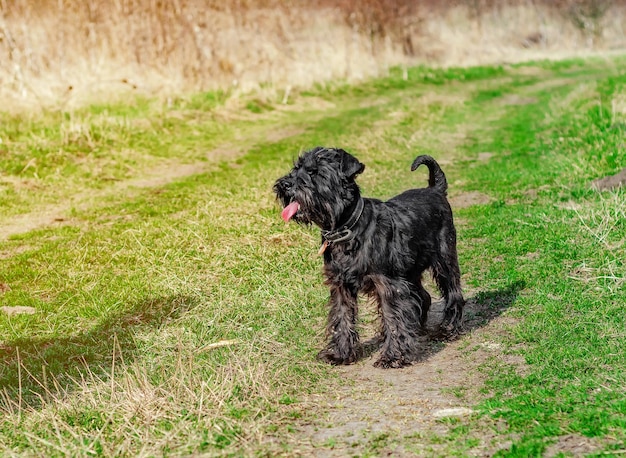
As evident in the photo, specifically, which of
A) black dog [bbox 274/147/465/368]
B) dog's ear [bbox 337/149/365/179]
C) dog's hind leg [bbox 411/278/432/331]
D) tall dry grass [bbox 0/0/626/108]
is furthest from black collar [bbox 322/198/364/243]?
tall dry grass [bbox 0/0/626/108]

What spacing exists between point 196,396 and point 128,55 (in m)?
13.6

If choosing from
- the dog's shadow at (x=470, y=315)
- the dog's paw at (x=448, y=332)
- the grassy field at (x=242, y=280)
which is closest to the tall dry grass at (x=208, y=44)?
the grassy field at (x=242, y=280)

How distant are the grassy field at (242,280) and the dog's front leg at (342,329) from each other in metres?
0.16

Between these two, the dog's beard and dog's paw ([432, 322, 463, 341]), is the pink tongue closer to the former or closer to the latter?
the dog's beard

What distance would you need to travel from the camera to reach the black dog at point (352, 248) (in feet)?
18.4

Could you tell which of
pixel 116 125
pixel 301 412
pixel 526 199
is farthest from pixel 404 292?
pixel 116 125

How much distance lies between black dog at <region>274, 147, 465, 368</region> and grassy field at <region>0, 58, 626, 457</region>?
0.37 meters

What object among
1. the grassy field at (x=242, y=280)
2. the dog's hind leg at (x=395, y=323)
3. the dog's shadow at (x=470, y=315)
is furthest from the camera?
the dog's shadow at (x=470, y=315)

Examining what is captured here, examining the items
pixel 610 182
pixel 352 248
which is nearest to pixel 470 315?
pixel 352 248

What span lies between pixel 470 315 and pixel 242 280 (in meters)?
2.06

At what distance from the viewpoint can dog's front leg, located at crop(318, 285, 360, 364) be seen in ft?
19.0

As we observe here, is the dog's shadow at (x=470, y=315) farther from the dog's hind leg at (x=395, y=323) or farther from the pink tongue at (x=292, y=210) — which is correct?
the pink tongue at (x=292, y=210)

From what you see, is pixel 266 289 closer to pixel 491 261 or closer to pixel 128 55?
pixel 491 261

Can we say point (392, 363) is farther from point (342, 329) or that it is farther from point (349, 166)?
point (349, 166)
